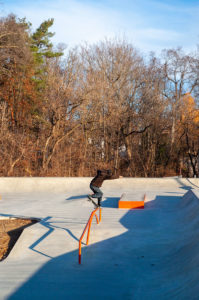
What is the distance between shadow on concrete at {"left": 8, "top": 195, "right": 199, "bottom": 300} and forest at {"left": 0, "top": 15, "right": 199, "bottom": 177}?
12.9m

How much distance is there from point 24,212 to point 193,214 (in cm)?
527

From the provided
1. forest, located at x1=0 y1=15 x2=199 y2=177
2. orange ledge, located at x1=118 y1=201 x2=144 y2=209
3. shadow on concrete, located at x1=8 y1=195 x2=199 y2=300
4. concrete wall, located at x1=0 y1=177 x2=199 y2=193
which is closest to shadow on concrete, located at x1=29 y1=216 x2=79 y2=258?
shadow on concrete, located at x1=8 y1=195 x2=199 y2=300

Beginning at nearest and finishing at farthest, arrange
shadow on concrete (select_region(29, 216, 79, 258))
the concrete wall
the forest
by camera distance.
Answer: shadow on concrete (select_region(29, 216, 79, 258)) → the concrete wall → the forest

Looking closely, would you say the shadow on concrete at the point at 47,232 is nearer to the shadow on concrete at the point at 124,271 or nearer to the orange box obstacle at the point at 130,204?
the shadow on concrete at the point at 124,271

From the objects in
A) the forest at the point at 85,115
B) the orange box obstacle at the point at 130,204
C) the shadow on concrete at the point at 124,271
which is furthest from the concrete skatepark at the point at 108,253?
the forest at the point at 85,115

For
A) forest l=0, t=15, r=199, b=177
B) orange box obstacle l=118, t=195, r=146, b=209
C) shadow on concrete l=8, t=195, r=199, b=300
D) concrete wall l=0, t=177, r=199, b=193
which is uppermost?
forest l=0, t=15, r=199, b=177

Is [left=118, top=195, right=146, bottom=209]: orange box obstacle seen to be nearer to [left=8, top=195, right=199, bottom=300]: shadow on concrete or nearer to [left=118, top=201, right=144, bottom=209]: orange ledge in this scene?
[left=118, top=201, right=144, bottom=209]: orange ledge

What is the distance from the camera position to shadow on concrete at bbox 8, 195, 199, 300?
14.5 feet

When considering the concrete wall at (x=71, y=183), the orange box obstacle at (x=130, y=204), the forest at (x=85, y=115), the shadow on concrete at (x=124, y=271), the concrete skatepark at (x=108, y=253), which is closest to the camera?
the shadow on concrete at (x=124, y=271)

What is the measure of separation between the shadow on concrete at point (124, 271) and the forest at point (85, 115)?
12.9 metres

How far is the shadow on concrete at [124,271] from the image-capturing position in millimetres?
4434

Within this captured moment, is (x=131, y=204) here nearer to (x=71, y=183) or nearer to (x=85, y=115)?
(x=71, y=183)

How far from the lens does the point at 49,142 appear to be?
842 inches

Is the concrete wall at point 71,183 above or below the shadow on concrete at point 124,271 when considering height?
above
